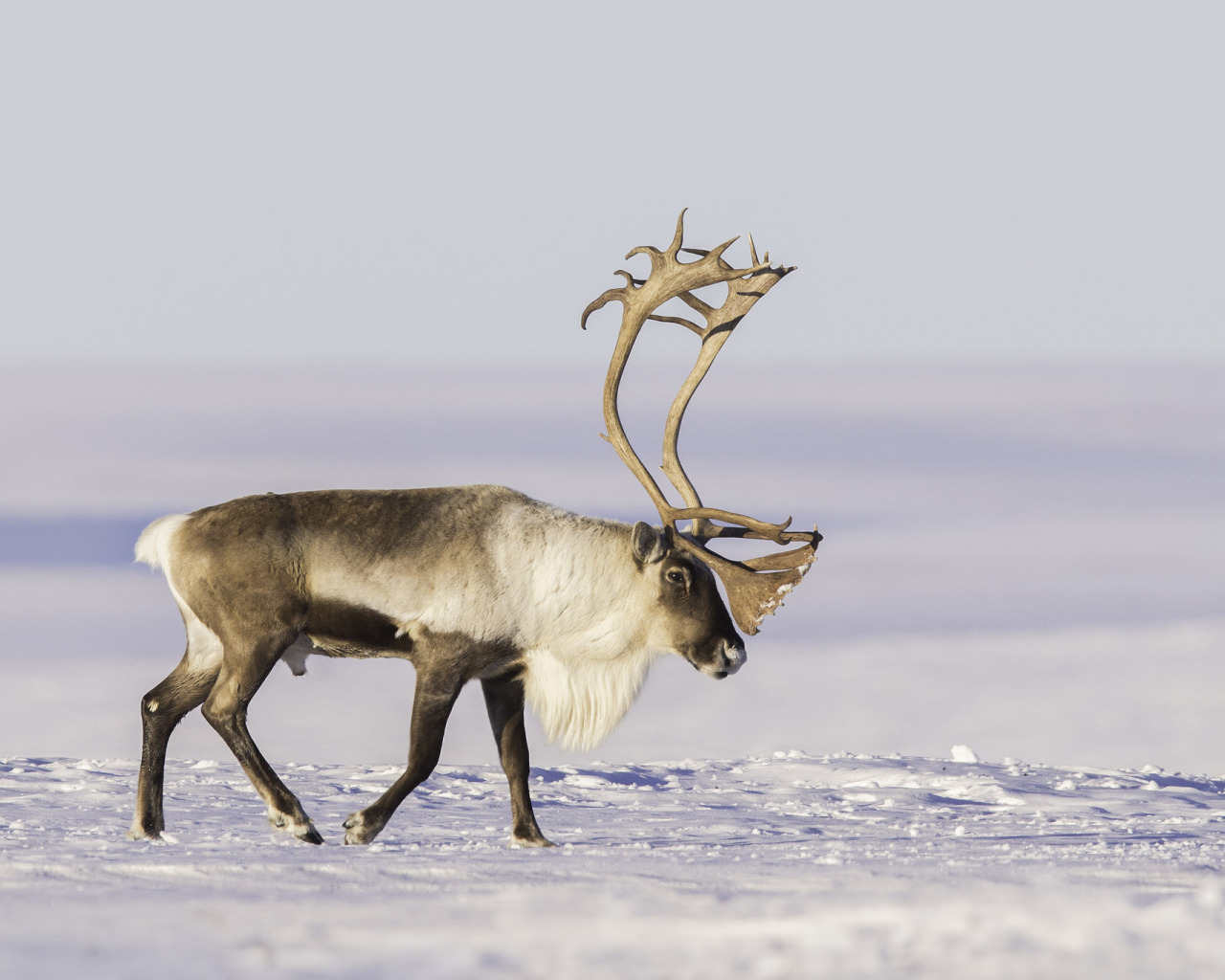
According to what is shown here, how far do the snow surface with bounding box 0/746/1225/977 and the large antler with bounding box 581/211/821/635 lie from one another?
1.35m

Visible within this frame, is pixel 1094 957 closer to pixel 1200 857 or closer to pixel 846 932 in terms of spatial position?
pixel 846 932

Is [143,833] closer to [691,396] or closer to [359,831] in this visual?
[359,831]

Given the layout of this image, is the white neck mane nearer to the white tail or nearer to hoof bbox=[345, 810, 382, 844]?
hoof bbox=[345, 810, 382, 844]

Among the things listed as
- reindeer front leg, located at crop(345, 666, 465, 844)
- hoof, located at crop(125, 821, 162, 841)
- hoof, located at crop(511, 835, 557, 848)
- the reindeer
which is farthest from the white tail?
hoof, located at crop(511, 835, 557, 848)

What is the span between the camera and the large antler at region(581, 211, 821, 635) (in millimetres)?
7875

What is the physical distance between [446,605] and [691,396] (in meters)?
2.11

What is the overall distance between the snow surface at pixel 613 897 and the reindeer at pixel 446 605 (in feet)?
1.91

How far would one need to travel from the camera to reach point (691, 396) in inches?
340

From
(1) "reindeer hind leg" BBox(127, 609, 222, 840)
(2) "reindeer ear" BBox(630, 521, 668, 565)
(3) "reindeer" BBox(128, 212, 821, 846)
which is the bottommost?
(1) "reindeer hind leg" BBox(127, 609, 222, 840)

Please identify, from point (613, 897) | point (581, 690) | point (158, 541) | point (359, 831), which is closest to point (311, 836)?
point (359, 831)

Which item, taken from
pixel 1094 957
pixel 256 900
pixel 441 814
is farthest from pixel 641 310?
pixel 1094 957

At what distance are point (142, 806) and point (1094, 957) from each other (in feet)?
17.4

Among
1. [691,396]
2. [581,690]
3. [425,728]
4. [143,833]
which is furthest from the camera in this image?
[691,396]

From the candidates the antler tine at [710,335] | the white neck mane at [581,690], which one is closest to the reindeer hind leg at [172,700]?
the white neck mane at [581,690]
